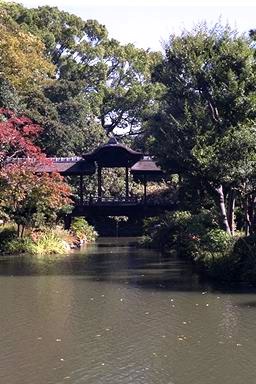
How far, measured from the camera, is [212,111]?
2142cm

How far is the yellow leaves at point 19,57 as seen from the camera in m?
37.5

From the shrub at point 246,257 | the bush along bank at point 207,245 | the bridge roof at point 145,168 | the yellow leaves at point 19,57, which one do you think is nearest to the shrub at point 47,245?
the bush along bank at point 207,245

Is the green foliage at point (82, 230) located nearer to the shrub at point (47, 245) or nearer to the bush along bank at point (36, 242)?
the bush along bank at point (36, 242)

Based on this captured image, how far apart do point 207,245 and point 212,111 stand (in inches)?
198

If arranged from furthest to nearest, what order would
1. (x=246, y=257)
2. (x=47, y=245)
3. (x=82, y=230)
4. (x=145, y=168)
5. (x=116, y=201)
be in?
(x=116, y=201) < (x=145, y=168) < (x=82, y=230) < (x=47, y=245) < (x=246, y=257)

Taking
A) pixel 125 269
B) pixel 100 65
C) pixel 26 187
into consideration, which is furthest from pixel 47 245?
pixel 100 65

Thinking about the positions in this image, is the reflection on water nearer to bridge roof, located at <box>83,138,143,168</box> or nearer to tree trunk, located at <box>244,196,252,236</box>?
tree trunk, located at <box>244,196,252,236</box>

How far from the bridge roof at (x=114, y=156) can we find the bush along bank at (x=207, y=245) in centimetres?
603

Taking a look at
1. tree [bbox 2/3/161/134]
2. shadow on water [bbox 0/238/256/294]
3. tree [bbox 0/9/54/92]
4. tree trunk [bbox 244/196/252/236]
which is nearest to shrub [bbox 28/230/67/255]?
shadow on water [bbox 0/238/256/294]

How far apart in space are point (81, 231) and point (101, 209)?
2769 millimetres

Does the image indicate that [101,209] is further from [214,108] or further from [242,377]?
[242,377]

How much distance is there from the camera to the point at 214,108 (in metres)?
21.3

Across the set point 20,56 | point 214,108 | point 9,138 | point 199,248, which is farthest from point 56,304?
point 20,56

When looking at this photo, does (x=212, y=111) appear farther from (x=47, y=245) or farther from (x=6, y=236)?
(x=6, y=236)
